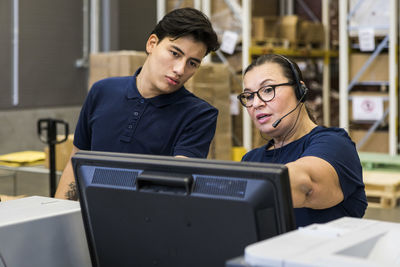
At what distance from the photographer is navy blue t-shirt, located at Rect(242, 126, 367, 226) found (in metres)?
2.03

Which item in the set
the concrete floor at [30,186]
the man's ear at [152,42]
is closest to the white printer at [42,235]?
the man's ear at [152,42]

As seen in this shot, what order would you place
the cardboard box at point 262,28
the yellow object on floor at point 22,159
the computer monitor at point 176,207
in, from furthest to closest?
the cardboard box at point 262,28
the yellow object on floor at point 22,159
the computer monitor at point 176,207

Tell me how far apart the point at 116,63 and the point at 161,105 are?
417cm

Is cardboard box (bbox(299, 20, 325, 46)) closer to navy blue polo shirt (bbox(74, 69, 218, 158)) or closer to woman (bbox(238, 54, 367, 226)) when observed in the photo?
navy blue polo shirt (bbox(74, 69, 218, 158))

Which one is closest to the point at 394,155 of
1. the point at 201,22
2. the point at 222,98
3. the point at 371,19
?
the point at 371,19

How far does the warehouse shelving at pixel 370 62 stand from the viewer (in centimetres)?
779

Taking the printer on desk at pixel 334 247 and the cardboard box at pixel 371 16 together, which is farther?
the cardboard box at pixel 371 16

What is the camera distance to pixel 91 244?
166 cm

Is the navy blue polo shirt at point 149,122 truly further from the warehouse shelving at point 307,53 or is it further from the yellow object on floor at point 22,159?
the warehouse shelving at point 307,53

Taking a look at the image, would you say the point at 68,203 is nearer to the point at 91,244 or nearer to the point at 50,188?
the point at 91,244

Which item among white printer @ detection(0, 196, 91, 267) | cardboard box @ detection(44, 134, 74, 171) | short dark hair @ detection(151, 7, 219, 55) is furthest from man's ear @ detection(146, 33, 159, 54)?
cardboard box @ detection(44, 134, 74, 171)

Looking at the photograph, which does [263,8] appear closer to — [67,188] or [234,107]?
[234,107]

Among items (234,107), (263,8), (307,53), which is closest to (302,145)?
(234,107)

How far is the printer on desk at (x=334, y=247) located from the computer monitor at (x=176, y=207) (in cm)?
8
